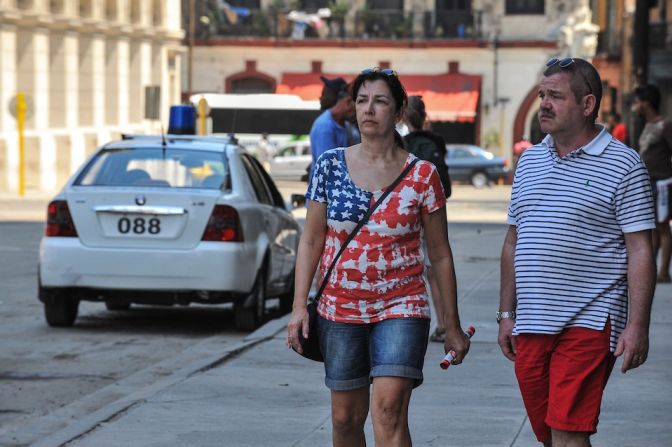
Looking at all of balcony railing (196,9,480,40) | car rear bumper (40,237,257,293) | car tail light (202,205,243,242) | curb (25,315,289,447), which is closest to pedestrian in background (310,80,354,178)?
car tail light (202,205,243,242)

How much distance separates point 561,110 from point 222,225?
284 inches

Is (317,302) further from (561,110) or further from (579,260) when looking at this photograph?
(561,110)

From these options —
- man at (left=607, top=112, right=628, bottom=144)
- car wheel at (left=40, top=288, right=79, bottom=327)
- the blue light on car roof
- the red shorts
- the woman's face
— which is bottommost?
car wheel at (left=40, top=288, right=79, bottom=327)

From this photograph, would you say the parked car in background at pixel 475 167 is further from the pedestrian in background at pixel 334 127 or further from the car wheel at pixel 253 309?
the pedestrian in background at pixel 334 127

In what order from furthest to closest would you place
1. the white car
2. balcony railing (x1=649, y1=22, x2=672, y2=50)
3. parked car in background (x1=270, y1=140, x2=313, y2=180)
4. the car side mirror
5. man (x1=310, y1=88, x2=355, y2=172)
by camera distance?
parked car in background (x1=270, y1=140, x2=313, y2=180) → balcony railing (x1=649, y1=22, x2=672, y2=50) → the car side mirror → the white car → man (x1=310, y1=88, x2=355, y2=172)

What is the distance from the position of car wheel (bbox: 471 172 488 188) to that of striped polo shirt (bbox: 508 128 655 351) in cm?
5103

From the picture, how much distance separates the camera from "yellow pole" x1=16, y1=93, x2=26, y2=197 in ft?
134

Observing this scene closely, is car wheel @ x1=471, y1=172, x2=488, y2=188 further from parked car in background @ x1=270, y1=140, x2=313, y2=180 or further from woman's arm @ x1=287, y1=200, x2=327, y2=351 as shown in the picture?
woman's arm @ x1=287, y1=200, x2=327, y2=351

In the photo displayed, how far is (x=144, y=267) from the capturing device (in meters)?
12.8

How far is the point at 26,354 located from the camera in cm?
1202

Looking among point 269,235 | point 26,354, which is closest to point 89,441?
point 26,354

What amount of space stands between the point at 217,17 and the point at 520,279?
2402 inches

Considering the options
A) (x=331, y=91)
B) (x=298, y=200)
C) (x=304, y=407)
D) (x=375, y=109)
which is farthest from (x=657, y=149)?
(x=375, y=109)

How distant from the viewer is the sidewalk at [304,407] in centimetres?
796
